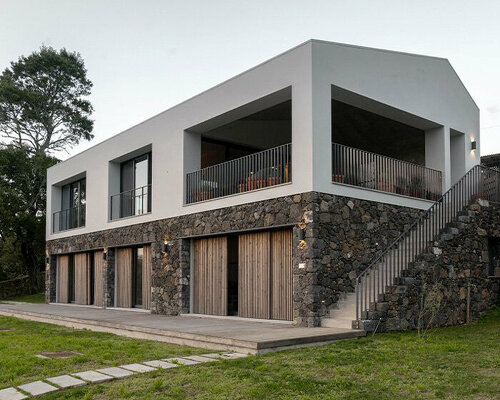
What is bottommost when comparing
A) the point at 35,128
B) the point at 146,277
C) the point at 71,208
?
the point at 146,277

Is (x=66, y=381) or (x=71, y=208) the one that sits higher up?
(x=71, y=208)

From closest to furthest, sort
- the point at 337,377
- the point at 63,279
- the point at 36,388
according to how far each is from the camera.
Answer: the point at 36,388, the point at 337,377, the point at 63,279

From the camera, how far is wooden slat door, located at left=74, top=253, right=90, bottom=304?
750 inches

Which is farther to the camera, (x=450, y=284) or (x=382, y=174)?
(x=382, y=174)

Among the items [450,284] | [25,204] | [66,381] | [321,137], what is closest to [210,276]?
[321,137]

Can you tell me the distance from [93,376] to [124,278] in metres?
10.7

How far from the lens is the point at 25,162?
27.0 metres

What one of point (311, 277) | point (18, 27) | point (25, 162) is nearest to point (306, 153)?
point (311, 277)

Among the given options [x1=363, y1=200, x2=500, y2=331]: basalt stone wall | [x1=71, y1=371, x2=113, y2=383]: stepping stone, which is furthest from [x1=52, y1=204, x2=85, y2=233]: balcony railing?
[x1=71, y1=371, x2=113, y2=383]: stepping stone

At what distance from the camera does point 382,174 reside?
1254 cm

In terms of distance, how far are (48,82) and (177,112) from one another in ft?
78.7

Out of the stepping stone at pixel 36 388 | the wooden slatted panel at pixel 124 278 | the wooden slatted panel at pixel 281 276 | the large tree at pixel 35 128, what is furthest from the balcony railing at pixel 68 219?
the stepping stone at pixel 36 388

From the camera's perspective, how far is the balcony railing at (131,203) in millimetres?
16172

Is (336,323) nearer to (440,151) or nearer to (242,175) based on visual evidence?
(242,175)
